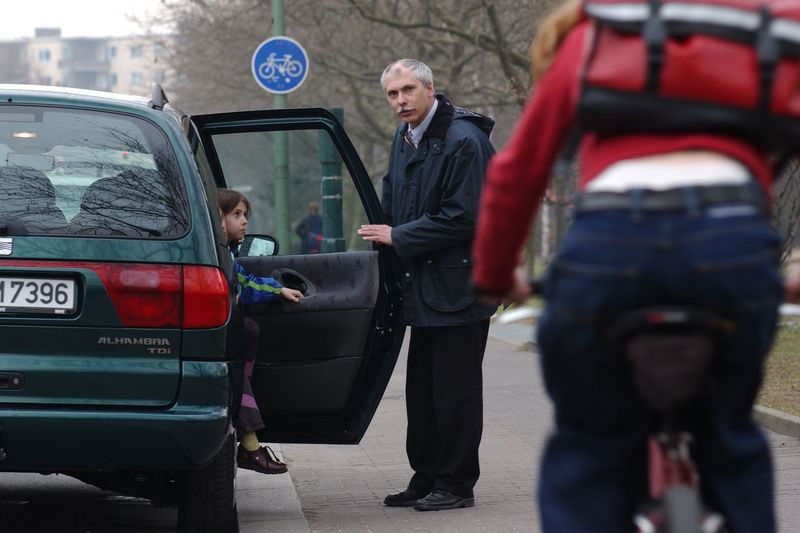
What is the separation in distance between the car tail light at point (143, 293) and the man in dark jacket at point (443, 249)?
4.60 feet

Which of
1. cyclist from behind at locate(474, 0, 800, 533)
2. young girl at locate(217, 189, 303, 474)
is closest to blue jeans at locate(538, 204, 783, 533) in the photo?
cyclist from behind at locate(474, 0, 800, 533)

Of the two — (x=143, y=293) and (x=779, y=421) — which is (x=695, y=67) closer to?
(x=143, y=293)

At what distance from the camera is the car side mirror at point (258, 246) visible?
7086 millimetres

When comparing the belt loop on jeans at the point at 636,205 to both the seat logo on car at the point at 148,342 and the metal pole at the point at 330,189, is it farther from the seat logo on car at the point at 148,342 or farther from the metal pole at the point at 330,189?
the metal pole at the point at 330,189

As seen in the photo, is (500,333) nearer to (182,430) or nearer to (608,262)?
(182,430)

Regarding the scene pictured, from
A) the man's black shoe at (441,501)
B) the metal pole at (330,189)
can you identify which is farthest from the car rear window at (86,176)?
the metal pole at (330,189)

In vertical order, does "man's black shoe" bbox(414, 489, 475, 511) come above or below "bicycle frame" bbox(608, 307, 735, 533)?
below

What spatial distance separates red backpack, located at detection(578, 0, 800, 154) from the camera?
280cm

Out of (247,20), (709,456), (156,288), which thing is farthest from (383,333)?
(247,20)

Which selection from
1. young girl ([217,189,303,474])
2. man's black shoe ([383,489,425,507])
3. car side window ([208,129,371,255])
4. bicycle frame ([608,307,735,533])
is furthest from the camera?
car side window ([208,129,371,255])

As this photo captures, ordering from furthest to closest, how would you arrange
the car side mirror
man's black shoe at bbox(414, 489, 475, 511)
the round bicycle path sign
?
the round bicycle path sign, the car side mirror, man's black shoe at bbox(414, 489, 475, 511)

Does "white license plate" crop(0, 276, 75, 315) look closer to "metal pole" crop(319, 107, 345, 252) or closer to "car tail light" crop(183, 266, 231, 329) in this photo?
"car tail light" crop(183, 266, 231, 329)

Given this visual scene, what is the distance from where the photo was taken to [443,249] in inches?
263

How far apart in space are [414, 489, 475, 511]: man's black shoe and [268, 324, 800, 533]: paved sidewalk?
47 mm
